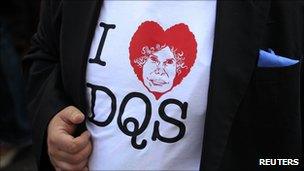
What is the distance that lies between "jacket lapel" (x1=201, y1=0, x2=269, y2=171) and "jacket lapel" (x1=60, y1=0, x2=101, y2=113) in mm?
340

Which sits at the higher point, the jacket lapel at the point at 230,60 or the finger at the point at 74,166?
the jacket lapel at the point at 230,60

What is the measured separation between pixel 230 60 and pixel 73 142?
1.51 ft

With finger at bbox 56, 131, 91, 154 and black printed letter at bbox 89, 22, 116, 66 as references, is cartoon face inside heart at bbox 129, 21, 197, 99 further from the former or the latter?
finger at bbox 56, 131, 91, 154

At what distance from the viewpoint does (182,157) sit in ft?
3.69

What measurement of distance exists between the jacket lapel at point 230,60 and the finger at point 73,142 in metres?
0.33

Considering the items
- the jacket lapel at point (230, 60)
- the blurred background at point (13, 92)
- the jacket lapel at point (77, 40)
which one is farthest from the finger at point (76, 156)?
the blurred background at point (13, 92)

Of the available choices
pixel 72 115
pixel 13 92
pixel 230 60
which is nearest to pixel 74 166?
pixel 72 115

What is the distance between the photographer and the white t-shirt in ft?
3.56

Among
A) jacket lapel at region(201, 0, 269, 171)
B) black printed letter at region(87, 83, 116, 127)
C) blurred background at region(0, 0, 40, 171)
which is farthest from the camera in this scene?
blurred background at region(0, 0, 40, 171)

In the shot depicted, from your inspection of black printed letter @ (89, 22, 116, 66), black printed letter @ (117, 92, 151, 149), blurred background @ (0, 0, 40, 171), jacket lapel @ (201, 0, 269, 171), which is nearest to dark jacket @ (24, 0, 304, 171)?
jacket lapel @ (201, 0, 269, 171)

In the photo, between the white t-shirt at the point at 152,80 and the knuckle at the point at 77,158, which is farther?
the knuckle at the point at 77,158

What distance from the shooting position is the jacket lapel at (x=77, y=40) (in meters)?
1.19

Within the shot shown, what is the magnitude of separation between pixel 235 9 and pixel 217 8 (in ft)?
0.14

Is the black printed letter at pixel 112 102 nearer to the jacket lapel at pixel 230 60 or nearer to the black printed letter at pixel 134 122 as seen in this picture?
the black printed letter at pixel 134 122
